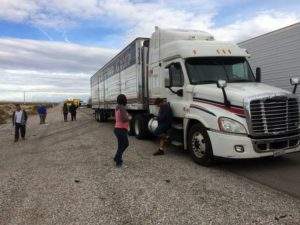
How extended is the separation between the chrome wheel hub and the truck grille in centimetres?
138

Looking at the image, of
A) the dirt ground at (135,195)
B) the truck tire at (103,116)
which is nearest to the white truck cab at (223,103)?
the dirt ground at (135,195)

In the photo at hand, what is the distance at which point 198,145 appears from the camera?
10.9 meters

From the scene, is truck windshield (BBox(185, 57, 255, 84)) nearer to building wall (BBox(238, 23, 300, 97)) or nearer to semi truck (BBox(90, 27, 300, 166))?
semi truck (BBox(90, 27, 300, 166))

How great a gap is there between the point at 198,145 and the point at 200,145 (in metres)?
0.11

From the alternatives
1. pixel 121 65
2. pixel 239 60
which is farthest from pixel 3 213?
pixel 121 65

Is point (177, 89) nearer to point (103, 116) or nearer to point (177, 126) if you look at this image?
point (177, 126)

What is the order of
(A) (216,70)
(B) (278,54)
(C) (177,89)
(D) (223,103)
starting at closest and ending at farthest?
(D) (223,103) < (A) (216,70) < (C) (177,89) < (B) (278,54)

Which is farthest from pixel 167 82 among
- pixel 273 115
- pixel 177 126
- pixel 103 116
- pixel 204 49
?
pixel 103 116

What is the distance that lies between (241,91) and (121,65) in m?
10.3

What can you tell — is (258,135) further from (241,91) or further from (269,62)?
(269,62)

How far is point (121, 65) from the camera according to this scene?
65.4 feet

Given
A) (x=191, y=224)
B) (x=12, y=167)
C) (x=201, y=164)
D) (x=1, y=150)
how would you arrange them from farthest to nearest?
1. (x=1, y=150)
2. (x=12, y=167)
3. (x=201, y=164)
4. (x=191, y=224)

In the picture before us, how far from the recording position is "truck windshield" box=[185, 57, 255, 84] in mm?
11500

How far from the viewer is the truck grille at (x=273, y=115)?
982cm
